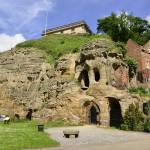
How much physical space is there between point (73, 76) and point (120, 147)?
25.5m

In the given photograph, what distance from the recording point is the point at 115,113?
147ft

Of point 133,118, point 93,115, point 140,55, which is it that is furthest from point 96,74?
point 140,55

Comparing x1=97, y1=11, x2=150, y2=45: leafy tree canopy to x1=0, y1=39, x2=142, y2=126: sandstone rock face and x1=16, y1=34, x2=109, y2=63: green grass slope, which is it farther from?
x1=0, y1=39, x2=142, y2=126: sandstone rock face

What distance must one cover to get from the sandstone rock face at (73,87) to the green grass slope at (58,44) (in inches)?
79.5

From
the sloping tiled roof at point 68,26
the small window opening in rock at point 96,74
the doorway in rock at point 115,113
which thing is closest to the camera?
the doorway in rock at point 115,113

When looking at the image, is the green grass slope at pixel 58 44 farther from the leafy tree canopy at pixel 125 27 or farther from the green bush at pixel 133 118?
the green bush at pixel 133 118

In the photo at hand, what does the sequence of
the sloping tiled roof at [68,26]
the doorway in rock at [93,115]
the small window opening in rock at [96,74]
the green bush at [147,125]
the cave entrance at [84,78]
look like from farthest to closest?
the sloping tiled roof at [68,26], the cave entrance at [84,78], the small window opening in rock at [96,74], the doorway in rock at [93,115], the green bush at [147,125]

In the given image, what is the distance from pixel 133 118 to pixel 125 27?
37040mm

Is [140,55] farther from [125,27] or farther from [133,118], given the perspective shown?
[133,118]

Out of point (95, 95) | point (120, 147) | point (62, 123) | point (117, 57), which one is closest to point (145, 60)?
point (117, 57)

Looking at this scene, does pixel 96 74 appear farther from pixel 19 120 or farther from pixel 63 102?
pixel 19 120

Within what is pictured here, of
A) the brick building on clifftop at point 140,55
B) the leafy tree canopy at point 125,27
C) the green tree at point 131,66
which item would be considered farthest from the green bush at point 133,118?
the leafy tree canopy at point 125,27

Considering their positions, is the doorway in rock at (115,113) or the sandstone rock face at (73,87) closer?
the sandstone rock face at (73,87)

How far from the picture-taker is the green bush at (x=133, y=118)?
38938mm
